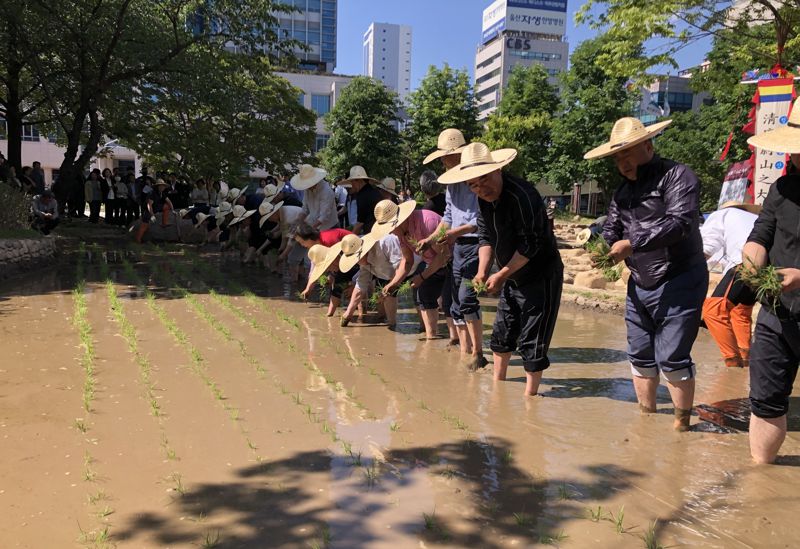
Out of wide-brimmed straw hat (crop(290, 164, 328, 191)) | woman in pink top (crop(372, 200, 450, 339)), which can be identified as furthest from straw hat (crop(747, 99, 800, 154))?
wide-brimmed straw hat (crop(290, 164, 328, 191))

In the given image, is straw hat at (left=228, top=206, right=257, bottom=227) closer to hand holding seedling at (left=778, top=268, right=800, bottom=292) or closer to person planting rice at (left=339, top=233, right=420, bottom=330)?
person planting rice at (left=339, top=233, right=420, bottom=330)

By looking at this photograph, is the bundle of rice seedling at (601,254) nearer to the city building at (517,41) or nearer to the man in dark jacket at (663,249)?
the man in dark jacket at (663,249)

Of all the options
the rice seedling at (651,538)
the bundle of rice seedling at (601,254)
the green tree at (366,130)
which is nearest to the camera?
the rice seedling at (651,538)

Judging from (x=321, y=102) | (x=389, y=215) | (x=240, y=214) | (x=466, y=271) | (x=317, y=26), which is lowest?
(x=466, y=271)

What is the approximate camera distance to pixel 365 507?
287 cm

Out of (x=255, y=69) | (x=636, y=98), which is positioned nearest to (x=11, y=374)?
(x=255, y=69)

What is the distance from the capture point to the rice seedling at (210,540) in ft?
8.31

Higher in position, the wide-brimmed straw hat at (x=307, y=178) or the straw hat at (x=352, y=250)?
the wide-brimmed straw hat at (x=307, y=178)

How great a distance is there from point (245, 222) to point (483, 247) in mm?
7807

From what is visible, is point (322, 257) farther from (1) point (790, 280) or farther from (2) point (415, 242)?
(1) point (790, 280)

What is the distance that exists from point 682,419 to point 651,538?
143cm

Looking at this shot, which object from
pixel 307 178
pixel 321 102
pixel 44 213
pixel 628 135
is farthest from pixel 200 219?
pixel 321 102

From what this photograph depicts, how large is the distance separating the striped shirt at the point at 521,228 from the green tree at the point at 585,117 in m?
27.2

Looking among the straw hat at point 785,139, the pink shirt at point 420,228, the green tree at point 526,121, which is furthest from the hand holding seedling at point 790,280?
the green tree at point 526,121
